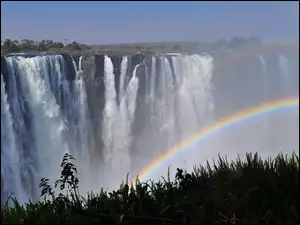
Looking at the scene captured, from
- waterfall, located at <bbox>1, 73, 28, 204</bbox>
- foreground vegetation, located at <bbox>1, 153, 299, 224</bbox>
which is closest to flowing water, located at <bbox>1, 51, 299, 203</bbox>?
waterfall, located at <bbox>1, 73, 28, 204</bbox>

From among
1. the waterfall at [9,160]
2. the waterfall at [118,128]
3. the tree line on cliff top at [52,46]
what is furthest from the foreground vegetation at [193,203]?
the waterfall at [118,128]

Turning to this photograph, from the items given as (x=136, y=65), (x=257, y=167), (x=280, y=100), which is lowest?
(x=257, y=167)

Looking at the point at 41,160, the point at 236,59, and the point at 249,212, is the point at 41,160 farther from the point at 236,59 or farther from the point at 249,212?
the point at 249,212

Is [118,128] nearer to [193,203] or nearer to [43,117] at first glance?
[43,117]

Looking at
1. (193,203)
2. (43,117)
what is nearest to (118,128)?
(43,117)

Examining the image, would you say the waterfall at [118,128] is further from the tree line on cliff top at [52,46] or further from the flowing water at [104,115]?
the tree line on cliff top at [52,46]

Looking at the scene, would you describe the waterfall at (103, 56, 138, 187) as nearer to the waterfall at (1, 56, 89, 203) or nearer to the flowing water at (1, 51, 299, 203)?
the flowing water at (1, 51, 299, 203)

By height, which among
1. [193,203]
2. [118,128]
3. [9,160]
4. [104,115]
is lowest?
[193,203]

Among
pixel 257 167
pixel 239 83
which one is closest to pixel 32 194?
pixel 239 83
